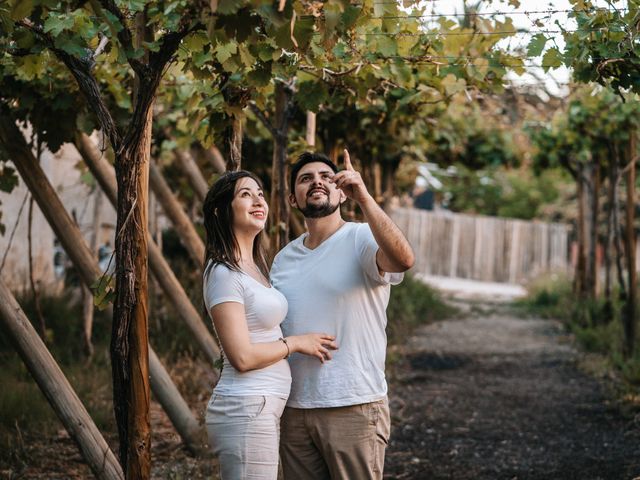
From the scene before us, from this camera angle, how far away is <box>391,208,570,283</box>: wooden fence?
82.7 feet

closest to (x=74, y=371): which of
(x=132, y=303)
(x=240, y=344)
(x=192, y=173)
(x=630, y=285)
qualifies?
(x=192, y=173)

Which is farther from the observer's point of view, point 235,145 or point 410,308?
point 410,308

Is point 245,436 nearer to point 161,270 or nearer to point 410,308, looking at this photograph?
point 161,270

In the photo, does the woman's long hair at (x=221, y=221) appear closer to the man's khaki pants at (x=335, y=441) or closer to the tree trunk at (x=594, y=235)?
the man's khaki pants at (x=335, y=441)

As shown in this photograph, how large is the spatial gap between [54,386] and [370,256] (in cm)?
205

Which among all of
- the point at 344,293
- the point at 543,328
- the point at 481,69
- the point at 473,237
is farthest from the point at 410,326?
the point at 473,237

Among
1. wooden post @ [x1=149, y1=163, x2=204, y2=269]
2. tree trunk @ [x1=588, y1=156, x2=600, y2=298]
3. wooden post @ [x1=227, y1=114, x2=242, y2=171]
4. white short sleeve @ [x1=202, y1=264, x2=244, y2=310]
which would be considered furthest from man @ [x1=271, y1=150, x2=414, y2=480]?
tree trunk @ [x1=588, y1=156, x2=600, y2=298]

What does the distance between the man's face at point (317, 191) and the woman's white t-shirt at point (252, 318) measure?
441mm

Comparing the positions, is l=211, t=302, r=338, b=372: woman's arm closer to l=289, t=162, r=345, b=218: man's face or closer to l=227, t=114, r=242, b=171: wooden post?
l=289, t=162, r=345, b=218: man's face

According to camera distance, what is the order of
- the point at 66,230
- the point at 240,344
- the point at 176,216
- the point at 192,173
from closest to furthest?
1. the point at 240,344
2. the point at 66,230
3. the point at 176,216
4. the point at 192,173

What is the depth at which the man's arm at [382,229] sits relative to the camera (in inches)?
115

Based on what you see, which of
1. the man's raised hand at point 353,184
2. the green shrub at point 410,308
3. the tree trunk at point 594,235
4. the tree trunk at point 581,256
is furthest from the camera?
the tree trunk at point 581,256

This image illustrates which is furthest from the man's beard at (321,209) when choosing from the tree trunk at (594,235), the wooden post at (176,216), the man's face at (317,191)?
the tree trunk at (594,235)

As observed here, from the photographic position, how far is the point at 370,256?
3.10 meters
